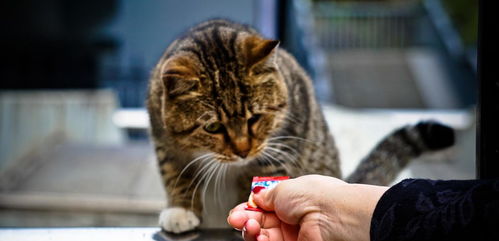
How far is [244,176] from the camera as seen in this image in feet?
4.65

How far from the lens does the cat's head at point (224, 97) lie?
1.30 m

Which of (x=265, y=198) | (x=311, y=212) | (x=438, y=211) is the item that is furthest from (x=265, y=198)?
(x=438, y=211)

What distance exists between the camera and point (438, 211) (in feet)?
2.43

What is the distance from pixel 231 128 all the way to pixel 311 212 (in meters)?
0.46

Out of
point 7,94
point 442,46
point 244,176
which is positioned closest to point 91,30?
point 7,94

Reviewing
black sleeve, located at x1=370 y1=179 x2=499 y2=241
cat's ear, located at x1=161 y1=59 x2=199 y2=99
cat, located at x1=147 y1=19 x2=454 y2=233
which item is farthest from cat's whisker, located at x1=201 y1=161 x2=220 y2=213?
black sleeve, located at x1=370 y1=179 x2=499 y2=241

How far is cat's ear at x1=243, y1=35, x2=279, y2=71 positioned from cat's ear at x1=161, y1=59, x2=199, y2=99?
16cm

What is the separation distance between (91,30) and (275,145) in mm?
2852

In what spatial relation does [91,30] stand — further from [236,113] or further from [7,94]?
[236,113]

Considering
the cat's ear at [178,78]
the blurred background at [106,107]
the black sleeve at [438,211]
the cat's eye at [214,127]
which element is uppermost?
the cat's ear at [178,78]

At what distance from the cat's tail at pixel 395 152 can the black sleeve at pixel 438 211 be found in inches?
26.6

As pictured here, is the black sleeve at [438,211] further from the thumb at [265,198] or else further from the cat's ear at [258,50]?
the cat's ear at [258,50]

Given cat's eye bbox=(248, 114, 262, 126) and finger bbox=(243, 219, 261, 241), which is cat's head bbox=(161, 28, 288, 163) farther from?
finger bbox=(243, 219, 261, 241)

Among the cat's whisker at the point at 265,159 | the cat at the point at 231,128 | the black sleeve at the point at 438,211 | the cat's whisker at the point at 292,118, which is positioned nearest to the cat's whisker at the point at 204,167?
the cat at the point at 231,128
